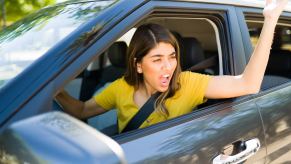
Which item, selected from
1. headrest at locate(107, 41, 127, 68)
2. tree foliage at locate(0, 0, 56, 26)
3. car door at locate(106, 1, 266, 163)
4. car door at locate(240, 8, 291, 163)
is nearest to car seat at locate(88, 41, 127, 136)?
headrest at locate(107, 41, 127, 68)

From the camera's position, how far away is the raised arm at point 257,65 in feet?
6.72

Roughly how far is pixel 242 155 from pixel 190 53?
1.14 metres

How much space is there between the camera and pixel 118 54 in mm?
3275

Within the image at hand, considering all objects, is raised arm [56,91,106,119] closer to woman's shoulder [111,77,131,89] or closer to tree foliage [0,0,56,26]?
woman's shoulder [111,77,131,89]

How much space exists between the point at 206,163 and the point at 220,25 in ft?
2.54

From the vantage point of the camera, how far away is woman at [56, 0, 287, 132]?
206 cm

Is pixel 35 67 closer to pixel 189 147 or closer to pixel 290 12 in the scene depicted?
pixel 189 147

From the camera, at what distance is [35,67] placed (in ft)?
5.24

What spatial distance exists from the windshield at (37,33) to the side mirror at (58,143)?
1.68 ft

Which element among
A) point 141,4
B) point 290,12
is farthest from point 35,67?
point 290,12

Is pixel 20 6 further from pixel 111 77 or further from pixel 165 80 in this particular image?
pixel 165 80

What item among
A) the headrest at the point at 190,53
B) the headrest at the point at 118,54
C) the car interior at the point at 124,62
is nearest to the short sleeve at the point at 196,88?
the car interior at the point at 124,62

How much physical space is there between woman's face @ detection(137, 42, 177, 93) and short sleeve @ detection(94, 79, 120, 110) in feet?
1.03

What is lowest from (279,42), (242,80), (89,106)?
(89,106)
